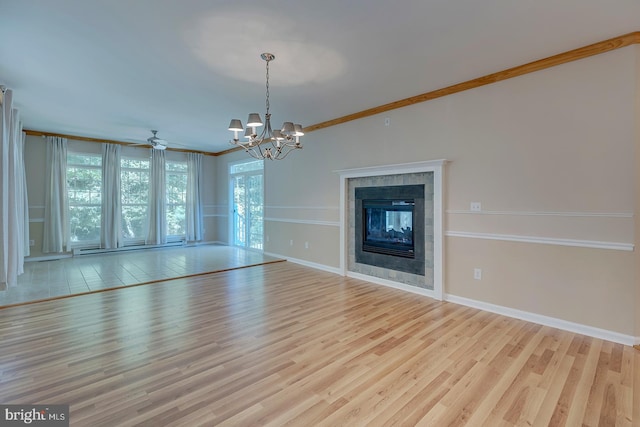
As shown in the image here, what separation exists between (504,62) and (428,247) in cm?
225

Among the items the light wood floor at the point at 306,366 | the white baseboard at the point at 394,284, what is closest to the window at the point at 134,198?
the light wood floor at the point at 306,366

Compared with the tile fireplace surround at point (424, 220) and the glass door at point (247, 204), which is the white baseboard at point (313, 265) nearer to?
the tile fireplace surround at point (424, 220)

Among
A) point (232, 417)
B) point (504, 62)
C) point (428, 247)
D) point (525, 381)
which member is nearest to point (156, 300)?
point (232, 417)

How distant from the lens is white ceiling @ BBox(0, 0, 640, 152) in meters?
2.27

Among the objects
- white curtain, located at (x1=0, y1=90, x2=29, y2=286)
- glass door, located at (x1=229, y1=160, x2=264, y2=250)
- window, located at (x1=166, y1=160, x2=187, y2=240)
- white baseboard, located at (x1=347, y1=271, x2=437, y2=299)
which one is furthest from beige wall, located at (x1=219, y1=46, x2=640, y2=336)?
window, located at (x1=166, y1=160, x2=187, y2=240)

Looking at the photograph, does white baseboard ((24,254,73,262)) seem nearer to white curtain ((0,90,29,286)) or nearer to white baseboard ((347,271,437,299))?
white curtain ((0,90,29,286))

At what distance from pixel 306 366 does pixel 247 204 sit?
242 inches

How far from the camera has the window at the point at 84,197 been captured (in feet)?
22.4

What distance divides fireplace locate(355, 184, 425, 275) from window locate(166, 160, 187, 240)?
223 inches

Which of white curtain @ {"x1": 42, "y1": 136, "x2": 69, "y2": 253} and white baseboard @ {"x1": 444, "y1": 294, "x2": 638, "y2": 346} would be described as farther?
white curtain @ {"x1": 42, "y1": 136, "x2": 69, "y2": 253}

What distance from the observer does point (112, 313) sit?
3279 millimetres

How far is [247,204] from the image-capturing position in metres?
7.96

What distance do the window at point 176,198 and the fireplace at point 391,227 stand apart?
5.68 meters

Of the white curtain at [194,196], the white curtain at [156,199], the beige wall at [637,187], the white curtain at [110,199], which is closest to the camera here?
the beige wall at [637,187]
